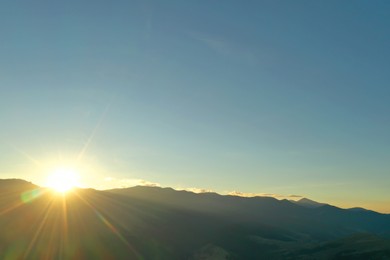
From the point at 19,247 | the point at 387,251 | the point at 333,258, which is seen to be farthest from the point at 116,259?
the point at 387,251

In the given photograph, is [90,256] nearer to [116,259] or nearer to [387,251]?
[116,259]

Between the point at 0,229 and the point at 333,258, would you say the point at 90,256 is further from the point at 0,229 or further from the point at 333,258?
the point at 333,258

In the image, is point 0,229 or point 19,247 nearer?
point 19,247

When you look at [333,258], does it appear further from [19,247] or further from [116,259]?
[19,247]

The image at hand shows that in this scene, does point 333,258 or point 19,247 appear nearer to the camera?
point 19,247

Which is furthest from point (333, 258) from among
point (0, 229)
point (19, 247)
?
point (0, 229)

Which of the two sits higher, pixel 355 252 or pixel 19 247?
pixel 355 252

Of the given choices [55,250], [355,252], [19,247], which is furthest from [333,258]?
[19,247]

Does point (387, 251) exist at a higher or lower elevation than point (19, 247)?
higher
